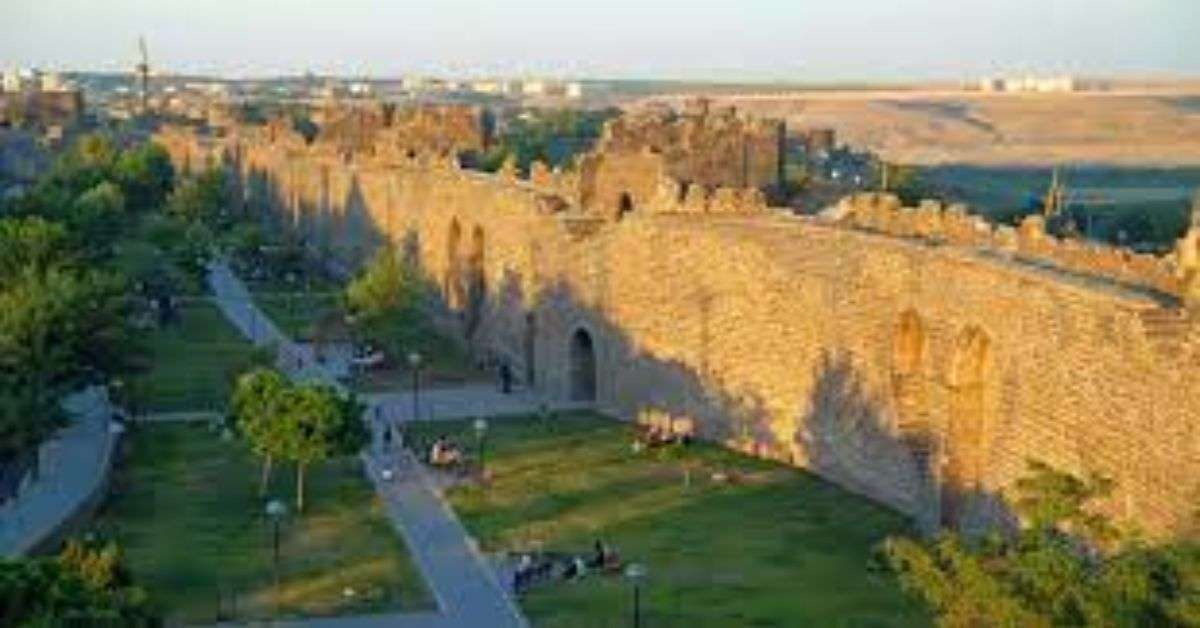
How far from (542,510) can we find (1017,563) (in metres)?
13.1

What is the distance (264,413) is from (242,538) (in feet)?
6.56

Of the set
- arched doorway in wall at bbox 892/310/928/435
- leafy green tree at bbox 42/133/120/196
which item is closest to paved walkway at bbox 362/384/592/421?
arched doorway in wall at bbox 892/310/928/435

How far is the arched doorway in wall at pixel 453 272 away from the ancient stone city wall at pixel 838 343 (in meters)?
0.07

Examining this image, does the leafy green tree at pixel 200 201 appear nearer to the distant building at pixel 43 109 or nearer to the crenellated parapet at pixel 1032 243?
the crenellated parapet at pixel 1032 243

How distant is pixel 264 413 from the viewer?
2570cm

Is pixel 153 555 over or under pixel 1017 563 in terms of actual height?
under

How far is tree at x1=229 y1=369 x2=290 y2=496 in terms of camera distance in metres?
25.6

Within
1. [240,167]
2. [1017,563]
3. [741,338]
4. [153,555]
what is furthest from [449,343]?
[240,167]

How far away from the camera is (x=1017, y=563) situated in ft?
45.5

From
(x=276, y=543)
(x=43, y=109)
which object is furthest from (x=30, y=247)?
(x=43, y=109)

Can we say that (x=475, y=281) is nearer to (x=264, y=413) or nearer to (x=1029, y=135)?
(x=264, y=413)

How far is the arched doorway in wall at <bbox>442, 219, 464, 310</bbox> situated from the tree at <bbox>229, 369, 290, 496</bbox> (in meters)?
18.2

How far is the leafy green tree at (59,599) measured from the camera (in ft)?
41.3

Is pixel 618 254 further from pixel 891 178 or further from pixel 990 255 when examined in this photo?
pixel 891 178
